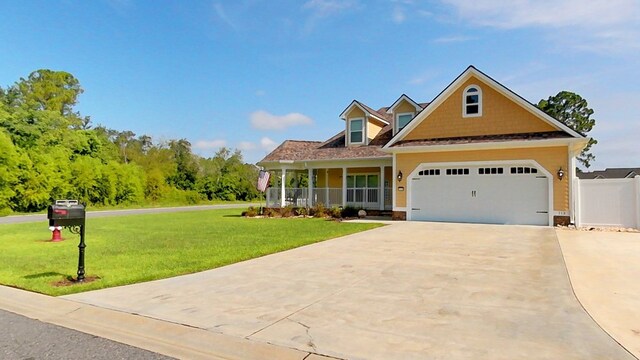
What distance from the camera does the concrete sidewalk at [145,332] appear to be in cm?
365

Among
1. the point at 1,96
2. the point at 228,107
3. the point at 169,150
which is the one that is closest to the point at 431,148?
the point at 228,107

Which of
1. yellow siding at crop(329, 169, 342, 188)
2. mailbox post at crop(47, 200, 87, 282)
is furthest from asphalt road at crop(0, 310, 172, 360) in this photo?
yellow siding at crop(329, 169, 342, 188)

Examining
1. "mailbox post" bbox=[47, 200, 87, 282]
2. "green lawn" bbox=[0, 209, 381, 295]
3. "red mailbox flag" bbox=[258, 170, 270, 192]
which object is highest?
"red mailbox flag" bbox=[258, 170, 270, 192]

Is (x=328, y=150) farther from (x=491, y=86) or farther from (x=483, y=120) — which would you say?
(x=491, y=86)

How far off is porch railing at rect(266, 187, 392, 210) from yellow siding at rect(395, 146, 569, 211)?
3.35 m

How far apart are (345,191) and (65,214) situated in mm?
16526

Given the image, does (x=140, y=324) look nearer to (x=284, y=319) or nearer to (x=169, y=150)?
(x=284, y=319)

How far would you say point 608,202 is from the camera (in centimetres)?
1425

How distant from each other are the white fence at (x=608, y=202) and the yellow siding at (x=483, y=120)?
2.73m

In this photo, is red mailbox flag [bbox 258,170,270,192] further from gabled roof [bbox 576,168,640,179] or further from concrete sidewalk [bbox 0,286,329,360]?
gabled roof [bbox 576,168,640,179]

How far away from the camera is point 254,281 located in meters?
6.40

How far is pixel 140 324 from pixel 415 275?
14.5ft

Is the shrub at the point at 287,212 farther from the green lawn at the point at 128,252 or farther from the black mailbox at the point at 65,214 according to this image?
the black mailbox at the point at 65,214

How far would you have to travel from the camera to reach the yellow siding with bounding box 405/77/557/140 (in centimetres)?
1597
